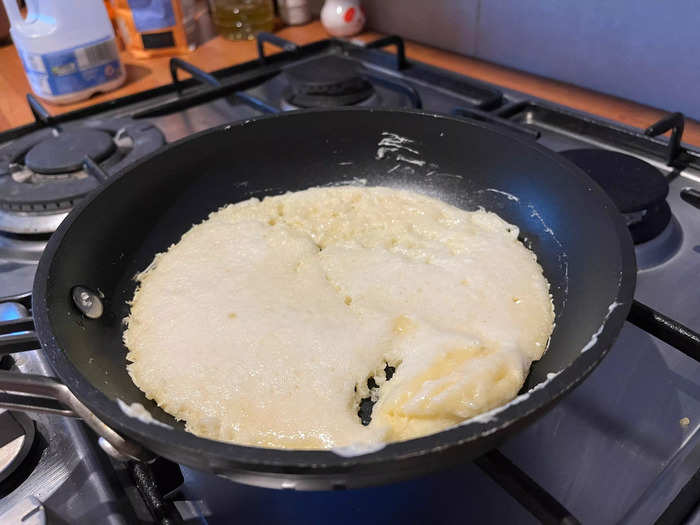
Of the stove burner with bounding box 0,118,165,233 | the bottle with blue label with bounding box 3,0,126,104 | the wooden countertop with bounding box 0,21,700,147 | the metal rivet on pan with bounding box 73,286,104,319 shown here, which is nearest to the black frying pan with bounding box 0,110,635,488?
the metal rivet on pan with bounding box 73,286,104,319

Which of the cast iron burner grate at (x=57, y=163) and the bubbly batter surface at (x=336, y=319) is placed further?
the cast iron burner grate at (x=57, y=163)

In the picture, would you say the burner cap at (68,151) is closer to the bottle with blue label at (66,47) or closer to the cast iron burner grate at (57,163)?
the cast iron burner grate at (57,163)

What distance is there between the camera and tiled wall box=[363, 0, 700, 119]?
95cm

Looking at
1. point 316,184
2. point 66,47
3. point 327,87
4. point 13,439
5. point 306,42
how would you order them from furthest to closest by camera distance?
point 306,42 → point 66,47 → point 327,87 → point 316,184 → point 13,439

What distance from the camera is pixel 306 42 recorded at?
57.6 inches

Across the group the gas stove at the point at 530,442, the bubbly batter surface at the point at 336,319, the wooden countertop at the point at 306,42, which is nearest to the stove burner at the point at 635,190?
the gas stove at the point at 530,442

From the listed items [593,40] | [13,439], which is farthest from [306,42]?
[13,439]

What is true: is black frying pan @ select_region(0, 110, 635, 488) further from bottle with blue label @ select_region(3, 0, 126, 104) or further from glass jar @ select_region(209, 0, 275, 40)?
glass jar @ select_region(209, 0, 275, 40)

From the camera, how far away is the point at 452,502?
527 mm

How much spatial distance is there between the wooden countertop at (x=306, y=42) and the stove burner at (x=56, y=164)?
0.28 m

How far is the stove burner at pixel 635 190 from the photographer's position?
693mm

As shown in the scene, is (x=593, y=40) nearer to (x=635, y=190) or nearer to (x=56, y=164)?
(x=635, y=190)

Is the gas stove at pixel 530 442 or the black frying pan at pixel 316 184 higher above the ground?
the black frying pan at pixel 316 184

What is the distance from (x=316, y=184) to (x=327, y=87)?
26cm
